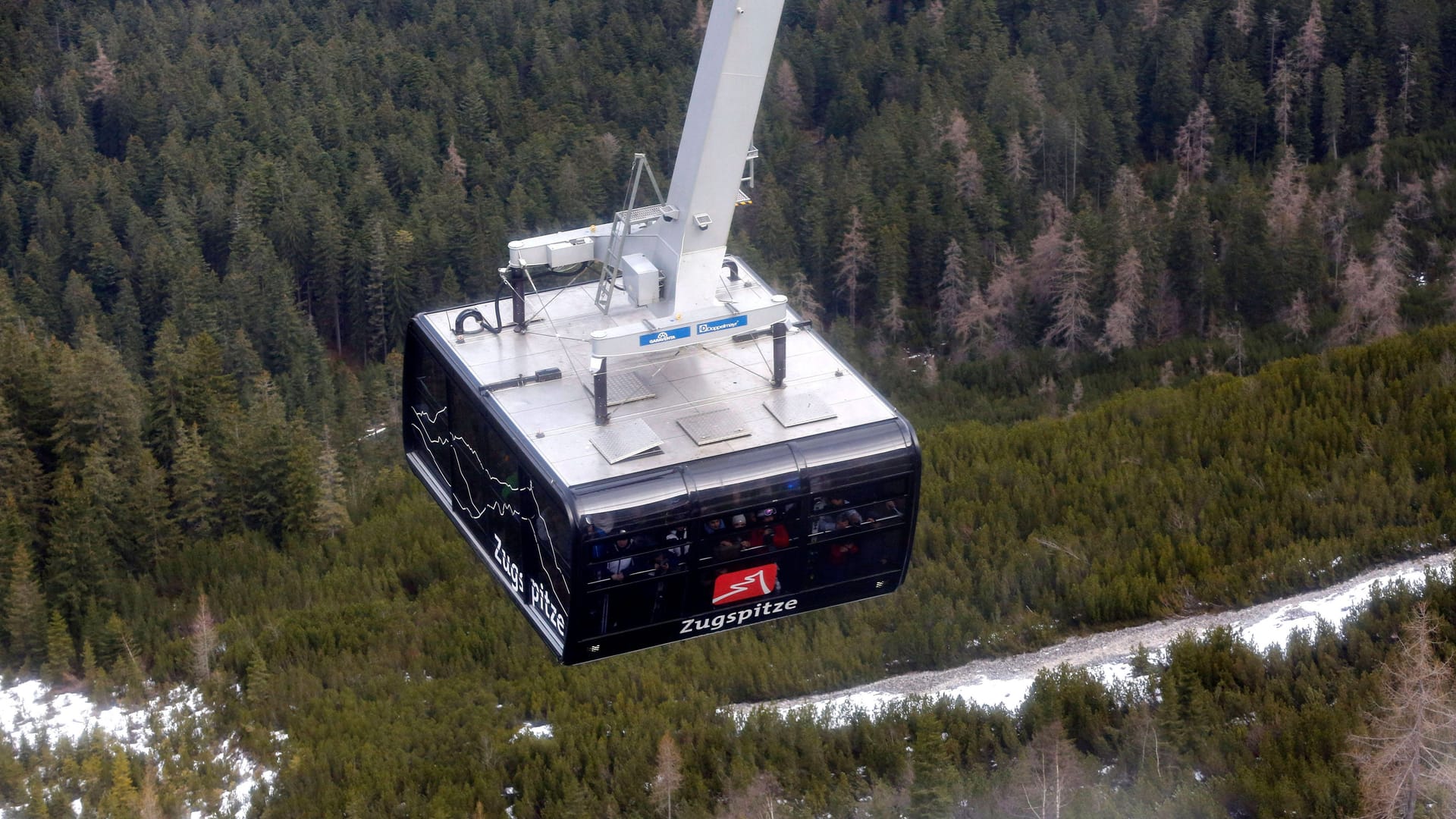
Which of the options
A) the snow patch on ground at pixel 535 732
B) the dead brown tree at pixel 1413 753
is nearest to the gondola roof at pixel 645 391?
the dead brown tree at pixel 1413 753

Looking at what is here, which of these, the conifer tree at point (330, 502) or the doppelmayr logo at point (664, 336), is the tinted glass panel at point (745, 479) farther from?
the conifer tree at point (330, 502)

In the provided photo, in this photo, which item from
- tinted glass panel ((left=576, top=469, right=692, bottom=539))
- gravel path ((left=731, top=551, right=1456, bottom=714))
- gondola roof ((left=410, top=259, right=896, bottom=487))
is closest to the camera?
tinted glass panel ((left=576, top=469, right=692, bottom=539))

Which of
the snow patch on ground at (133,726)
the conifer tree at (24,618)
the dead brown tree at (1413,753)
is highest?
the dead brown tree at (1413,753)

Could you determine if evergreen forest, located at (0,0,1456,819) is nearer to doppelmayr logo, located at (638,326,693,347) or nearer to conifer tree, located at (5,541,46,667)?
conifer tree, located at (5,541,46,667)

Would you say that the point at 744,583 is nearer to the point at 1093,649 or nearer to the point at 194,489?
the point at 1093,649

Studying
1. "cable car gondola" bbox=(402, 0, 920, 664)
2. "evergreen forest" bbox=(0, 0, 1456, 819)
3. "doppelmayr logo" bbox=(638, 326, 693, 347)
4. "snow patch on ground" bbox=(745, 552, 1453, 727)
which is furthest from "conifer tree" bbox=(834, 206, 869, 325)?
"doppelmayr logo" bbox=(638, 326, 693, 347)

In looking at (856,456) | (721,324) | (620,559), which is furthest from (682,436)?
(856,456)

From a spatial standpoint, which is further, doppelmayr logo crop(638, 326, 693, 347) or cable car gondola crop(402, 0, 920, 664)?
doppelmayr logo crop(638, 326, 693, 347)
